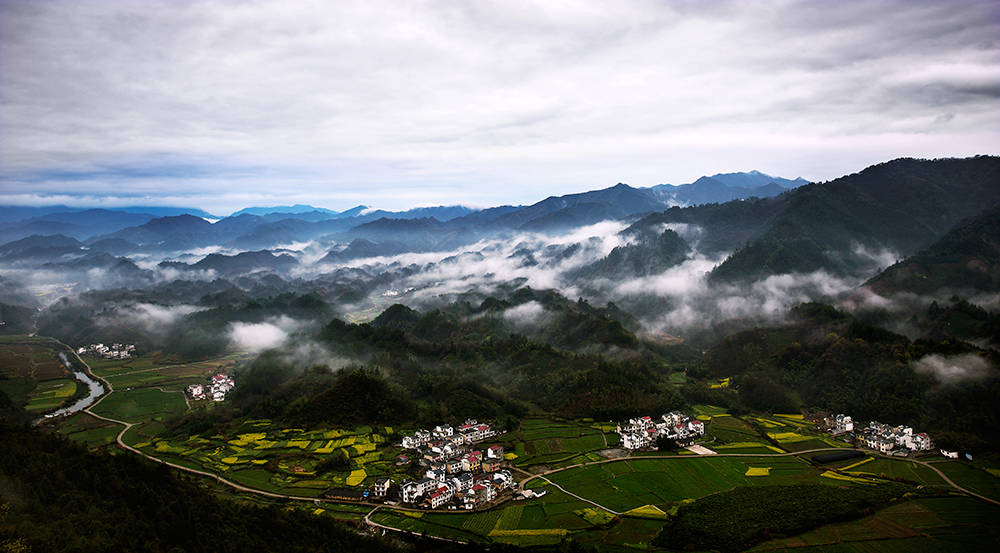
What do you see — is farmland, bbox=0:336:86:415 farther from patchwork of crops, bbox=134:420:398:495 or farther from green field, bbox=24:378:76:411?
patchwork of crops, bbox=134:420:398:495

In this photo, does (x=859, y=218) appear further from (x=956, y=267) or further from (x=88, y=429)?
(x=88, y=429)

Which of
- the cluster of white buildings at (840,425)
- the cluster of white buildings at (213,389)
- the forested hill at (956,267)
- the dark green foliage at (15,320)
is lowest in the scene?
the cluster of white buildings at (213,389)

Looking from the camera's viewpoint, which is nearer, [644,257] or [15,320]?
[15,320]

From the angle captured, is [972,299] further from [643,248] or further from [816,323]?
[643,248]

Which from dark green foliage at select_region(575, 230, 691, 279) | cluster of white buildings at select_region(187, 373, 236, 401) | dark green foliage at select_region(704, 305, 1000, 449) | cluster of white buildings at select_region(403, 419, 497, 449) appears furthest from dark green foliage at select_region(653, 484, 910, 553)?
dark green foliage at select_region(575, 230, 691, 279)

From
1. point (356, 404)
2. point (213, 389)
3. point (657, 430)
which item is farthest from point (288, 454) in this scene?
point (657, 430)

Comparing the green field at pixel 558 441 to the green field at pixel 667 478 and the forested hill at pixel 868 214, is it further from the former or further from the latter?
the forested hill at pixel 868 214

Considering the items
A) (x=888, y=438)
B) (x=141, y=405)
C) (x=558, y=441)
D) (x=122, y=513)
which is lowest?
(x=141, y=405)

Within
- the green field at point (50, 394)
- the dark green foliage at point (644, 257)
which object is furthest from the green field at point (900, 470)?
the dark green foliage at point (644, 257)
